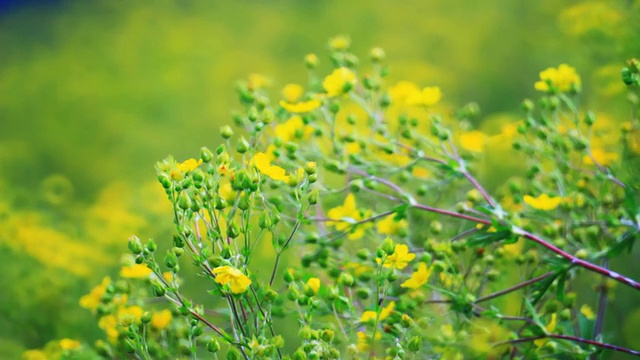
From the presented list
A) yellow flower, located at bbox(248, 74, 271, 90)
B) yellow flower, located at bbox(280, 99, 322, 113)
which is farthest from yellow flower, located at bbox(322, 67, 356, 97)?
yellow flower, located at bbox(248, 74, 271, 90)

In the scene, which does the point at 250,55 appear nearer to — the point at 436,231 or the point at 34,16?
the point at 34,16

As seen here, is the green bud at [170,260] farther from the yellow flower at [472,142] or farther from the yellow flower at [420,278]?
the yellow flower at [472,142]

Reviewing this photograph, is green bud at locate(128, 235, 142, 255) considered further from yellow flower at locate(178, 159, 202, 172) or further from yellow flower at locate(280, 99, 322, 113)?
yellow flower at locate(280, 99, 322, 113)

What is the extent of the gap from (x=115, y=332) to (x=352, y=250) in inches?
20.2

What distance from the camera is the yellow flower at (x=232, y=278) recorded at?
72 cm

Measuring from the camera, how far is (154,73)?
411 cm

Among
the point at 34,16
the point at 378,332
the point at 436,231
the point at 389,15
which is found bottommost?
the point at 378,332

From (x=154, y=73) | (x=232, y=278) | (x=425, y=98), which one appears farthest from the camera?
(x=154, y=73)

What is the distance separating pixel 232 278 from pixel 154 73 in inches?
141

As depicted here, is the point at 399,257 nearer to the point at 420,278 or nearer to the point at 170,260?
the point at 420,278

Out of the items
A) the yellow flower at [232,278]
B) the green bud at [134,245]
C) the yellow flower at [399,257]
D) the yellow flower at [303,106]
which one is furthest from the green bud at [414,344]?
the yellow flower at [303,106]

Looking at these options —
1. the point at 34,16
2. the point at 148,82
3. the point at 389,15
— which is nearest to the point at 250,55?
the point at 148,82

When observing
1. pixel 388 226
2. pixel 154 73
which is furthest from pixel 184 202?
pixel 154 73

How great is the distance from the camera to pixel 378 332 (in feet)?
2.99
